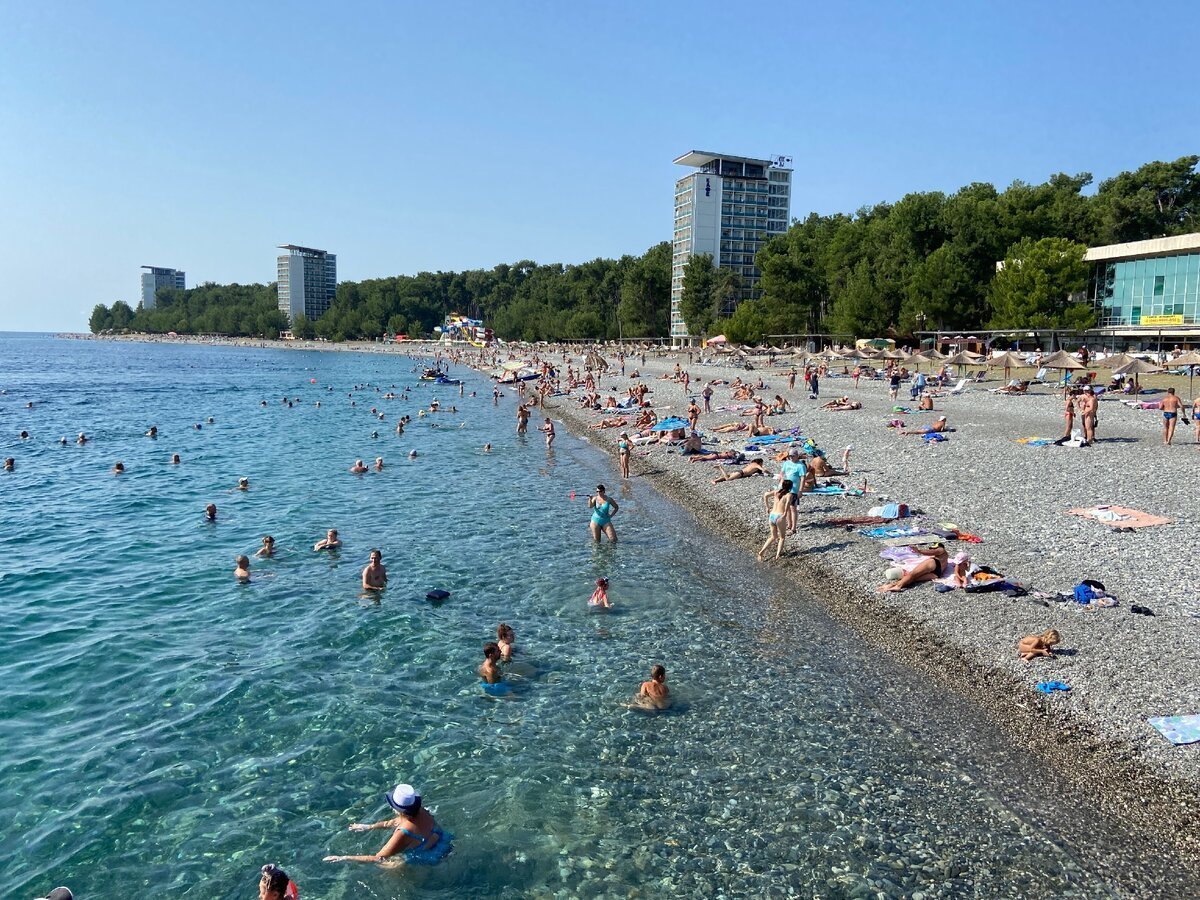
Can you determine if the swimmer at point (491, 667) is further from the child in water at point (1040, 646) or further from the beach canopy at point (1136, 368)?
the beach canopy at point (1136, 368)

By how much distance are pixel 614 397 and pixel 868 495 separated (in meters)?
28.3

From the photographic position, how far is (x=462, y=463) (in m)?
29.8

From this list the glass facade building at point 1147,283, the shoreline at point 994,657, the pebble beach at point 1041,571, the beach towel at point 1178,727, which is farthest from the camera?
the glass facade building at point 1147,283

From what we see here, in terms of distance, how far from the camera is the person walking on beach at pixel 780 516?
50.8 ft

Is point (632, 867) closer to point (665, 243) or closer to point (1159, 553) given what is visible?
point (1159, 553)

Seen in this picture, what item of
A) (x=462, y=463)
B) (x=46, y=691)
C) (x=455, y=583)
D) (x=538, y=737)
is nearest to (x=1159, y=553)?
(x=538, y=737)

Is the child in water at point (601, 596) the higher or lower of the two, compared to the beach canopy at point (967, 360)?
lower

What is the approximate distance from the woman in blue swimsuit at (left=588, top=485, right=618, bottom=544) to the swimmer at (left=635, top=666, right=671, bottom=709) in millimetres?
7637

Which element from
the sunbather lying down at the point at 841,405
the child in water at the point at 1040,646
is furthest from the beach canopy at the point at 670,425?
the child in water at the point at 1040,646

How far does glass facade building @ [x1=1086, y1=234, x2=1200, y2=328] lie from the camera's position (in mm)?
52469

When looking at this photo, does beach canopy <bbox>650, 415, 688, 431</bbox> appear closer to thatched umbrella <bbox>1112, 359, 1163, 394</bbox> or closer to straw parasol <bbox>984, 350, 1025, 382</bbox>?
thatched umbrella <bbox>1112, 359, 1163, 394</bbox>

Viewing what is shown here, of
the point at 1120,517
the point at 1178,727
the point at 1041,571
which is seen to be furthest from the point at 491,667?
the point at 1120,517

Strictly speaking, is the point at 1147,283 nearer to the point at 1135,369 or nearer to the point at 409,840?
the point at 1135,369

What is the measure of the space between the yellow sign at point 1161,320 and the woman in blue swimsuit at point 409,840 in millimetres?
62119
